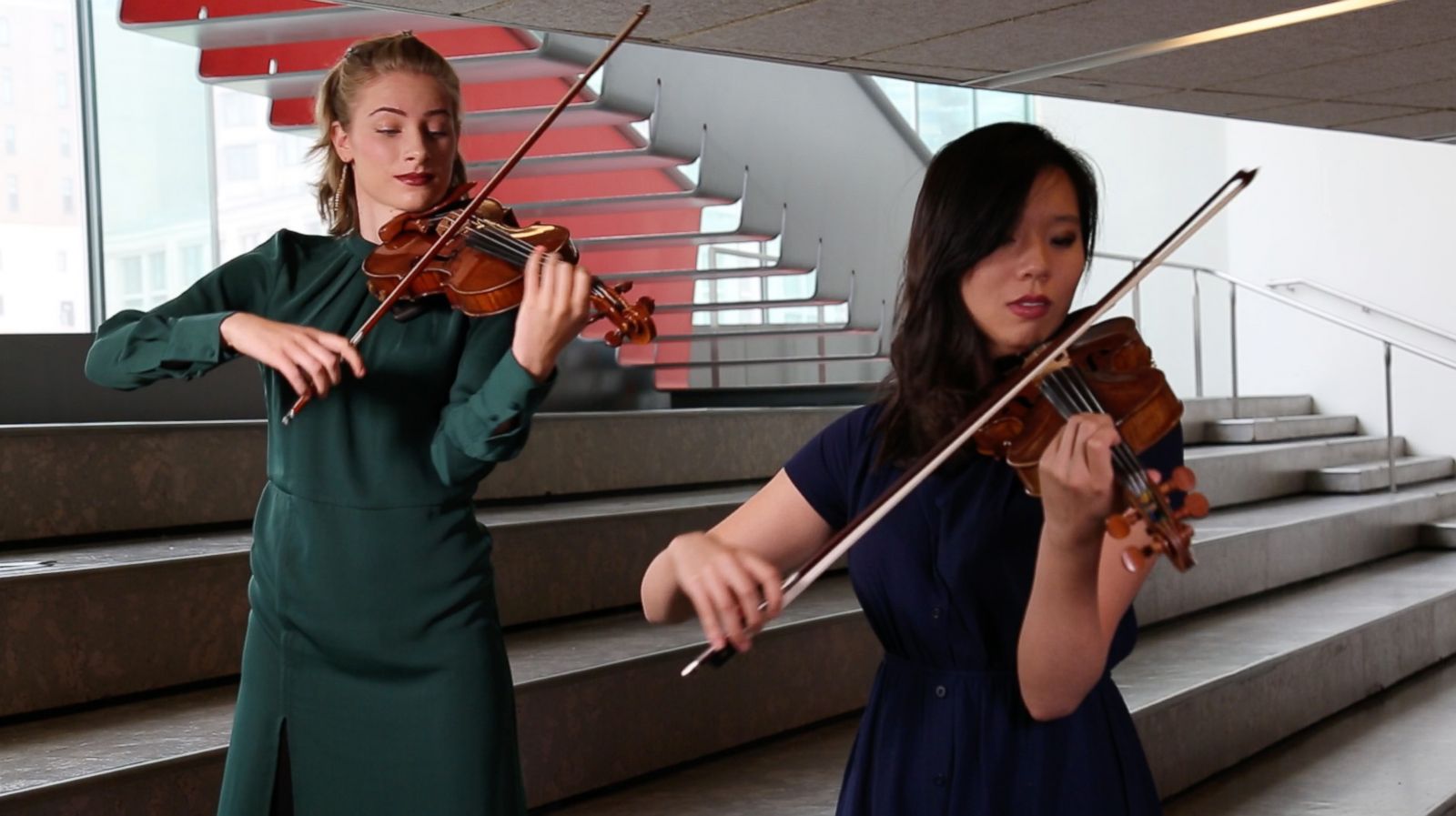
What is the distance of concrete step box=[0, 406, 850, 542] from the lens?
265 cm

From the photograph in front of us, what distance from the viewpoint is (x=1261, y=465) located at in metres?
5.39

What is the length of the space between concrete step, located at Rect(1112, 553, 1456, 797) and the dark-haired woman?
1661 millimetres

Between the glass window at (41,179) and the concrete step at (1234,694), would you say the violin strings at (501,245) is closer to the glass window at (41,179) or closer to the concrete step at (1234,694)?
the concrete step at (1234,694)

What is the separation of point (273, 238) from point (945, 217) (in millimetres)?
789

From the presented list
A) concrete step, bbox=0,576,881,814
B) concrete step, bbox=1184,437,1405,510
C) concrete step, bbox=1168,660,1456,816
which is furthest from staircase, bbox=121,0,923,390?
concrete step, bbox=1168,660,1456,816

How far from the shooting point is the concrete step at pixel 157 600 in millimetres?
2242

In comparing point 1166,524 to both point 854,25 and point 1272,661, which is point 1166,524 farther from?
point 1272,661

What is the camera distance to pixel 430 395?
61.6 inches

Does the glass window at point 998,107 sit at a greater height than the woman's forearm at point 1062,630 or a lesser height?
greater

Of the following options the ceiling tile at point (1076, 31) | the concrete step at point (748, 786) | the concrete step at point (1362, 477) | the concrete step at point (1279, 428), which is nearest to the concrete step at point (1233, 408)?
the concrete step at point (1279, 428)

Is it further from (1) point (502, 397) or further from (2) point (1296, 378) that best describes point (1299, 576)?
(1) point (502, 397)

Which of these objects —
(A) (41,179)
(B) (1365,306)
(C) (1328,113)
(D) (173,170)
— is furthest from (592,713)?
(B) (1365,306)

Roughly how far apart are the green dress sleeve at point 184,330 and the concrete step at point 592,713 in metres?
0.62

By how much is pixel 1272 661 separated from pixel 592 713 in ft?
5.62
